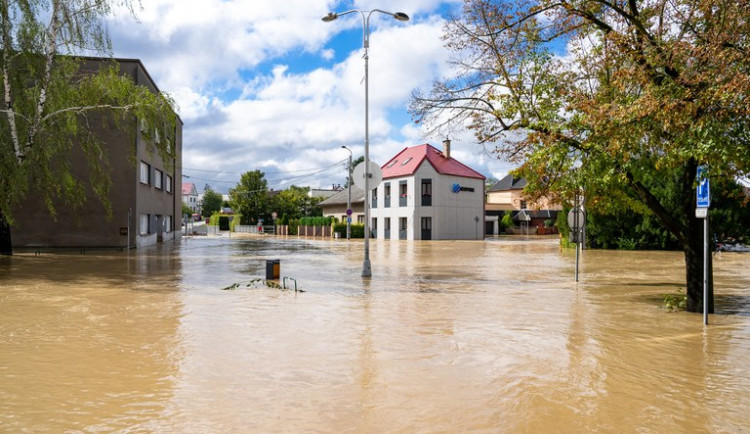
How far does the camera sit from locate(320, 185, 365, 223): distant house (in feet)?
185

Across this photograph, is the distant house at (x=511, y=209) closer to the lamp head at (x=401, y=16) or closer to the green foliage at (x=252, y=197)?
the green foliage at (x=252, y=197)

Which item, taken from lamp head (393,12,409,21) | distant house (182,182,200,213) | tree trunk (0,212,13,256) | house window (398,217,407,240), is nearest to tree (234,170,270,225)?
house window (398,217,407,240)

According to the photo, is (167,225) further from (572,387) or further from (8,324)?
(572,387)

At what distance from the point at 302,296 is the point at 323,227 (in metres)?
45.8

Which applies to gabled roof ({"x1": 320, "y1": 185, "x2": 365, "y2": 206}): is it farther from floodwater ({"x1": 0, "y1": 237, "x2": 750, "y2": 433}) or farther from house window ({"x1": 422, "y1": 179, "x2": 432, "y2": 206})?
floodwater ({"x1": 0, "y1": 237, "x2": 750, "y2": 433})

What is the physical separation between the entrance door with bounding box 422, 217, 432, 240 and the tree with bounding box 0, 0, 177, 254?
29717 millimetres

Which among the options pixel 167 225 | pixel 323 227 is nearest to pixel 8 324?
pixel 167 225

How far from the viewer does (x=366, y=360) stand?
21.1 ft

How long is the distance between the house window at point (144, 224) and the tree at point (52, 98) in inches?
338

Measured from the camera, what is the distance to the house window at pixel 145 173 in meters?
30.4

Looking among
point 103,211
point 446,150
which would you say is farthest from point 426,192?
point 103,211

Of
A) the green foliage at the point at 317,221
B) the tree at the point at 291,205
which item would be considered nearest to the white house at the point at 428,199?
the green foliage at the point at 317,221

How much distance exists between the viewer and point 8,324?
845cm

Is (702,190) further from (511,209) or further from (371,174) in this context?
(511,209)
